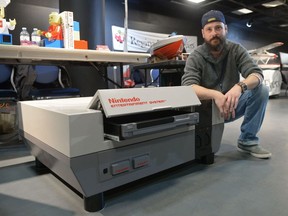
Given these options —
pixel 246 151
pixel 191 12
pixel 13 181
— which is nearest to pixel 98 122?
pixel 13 181

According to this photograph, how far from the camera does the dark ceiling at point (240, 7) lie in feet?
18.9

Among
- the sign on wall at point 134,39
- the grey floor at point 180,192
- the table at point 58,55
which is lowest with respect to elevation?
the grey floor at point 180,192

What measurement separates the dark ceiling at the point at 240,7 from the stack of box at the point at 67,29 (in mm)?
4273

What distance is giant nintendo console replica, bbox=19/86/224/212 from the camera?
752 millimetres

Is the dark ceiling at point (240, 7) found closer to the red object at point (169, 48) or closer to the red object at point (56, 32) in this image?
the red object at point (169, 48)

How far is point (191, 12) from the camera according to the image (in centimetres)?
632

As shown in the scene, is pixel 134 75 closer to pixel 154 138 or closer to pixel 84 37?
pixel 84 37

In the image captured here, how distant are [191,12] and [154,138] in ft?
20.1

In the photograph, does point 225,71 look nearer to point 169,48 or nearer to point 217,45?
point 217,45

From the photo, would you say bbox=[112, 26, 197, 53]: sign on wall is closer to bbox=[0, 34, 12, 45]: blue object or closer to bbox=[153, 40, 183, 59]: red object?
bbox=[153, 40, 183, 59]: red object

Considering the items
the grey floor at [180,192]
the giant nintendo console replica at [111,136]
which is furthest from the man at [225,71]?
the giant nintendo console replica at [111,136]

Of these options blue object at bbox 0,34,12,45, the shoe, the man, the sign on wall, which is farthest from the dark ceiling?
the shoe

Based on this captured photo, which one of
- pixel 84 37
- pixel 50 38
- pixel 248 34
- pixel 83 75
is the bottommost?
pixel 83 75

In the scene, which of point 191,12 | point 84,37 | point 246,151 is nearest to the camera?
→ point 246,151
